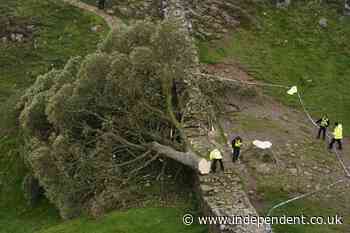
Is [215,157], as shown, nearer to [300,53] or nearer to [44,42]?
[300,53]

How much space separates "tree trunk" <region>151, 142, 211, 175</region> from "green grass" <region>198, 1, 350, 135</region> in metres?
11.1

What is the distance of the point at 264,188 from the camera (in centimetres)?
2681

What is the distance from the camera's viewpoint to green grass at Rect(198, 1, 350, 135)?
37.0 metres

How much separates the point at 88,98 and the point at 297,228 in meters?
10.9

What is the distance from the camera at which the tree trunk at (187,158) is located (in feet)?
83.5

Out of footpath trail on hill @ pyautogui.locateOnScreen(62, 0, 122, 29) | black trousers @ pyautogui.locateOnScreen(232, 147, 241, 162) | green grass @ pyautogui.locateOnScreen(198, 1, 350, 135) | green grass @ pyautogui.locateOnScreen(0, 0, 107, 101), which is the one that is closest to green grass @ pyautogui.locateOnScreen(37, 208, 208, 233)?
black trousers @ pyautogui.locateOnScreen(232, 147, 241, 162)

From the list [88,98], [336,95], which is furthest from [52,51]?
[336,95]

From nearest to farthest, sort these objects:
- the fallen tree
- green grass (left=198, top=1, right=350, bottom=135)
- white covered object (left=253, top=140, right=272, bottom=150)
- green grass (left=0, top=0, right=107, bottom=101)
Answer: the fallen tree, white covered object (left=253, top=140, right=272, bottom=150), green grass (left=198, top=1, right=350, bottom=135), green grass (left=0, top=0, right=107, bottom=101)

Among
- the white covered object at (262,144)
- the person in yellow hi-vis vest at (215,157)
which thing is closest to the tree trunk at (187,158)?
the person in yellow hi-vis vest at (215,157)

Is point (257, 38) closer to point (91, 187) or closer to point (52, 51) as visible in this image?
point (52, 51)

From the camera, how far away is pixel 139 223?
24.6 metres

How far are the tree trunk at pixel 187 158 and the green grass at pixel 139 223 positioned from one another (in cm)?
188

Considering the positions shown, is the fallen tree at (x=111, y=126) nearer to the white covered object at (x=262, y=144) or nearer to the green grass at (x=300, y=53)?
the white covered object at (x=262, y=144)

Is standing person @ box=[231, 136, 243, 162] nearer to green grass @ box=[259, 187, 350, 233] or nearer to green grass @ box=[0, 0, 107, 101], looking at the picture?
green grass @ box=[259, 187, 350, 233]
